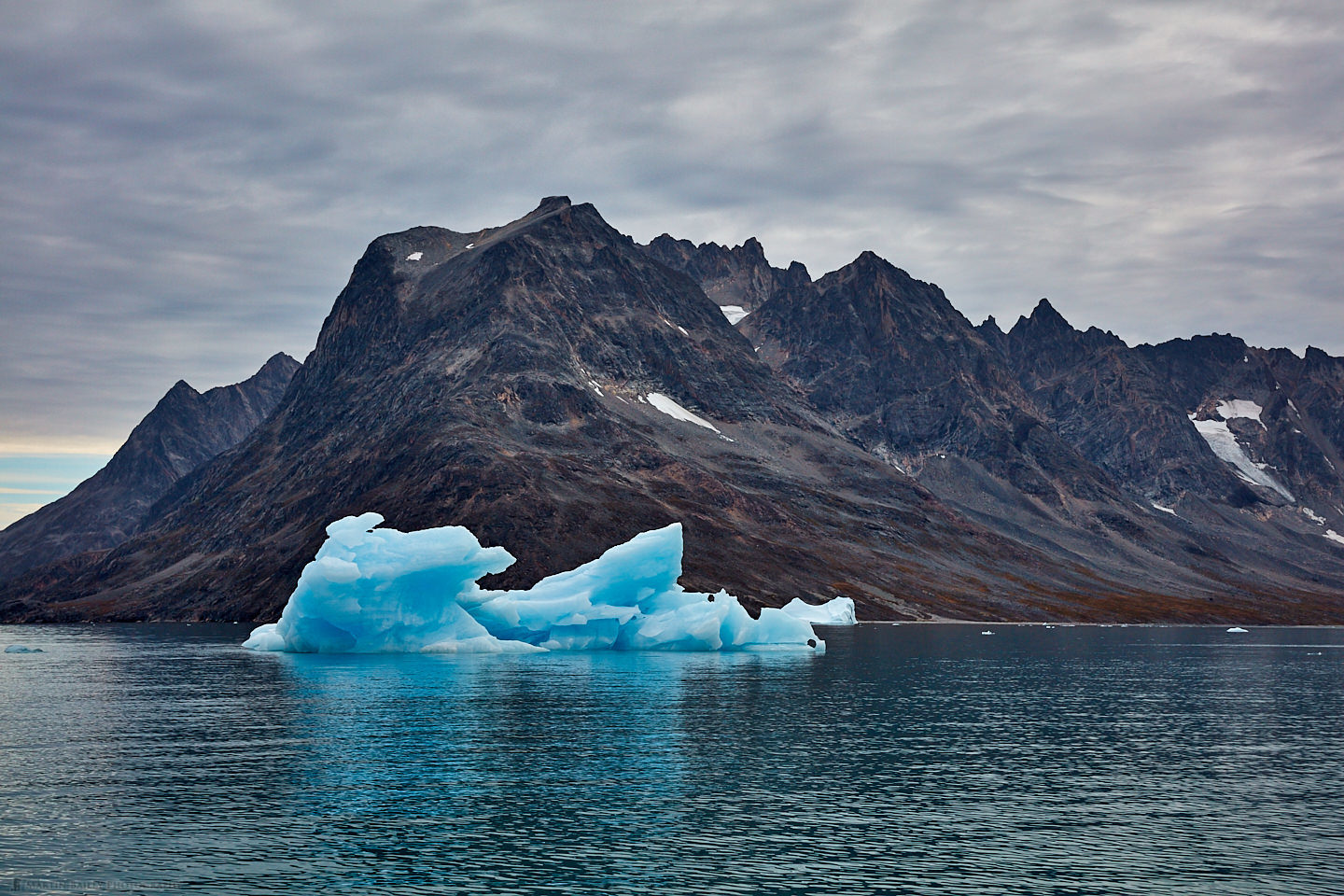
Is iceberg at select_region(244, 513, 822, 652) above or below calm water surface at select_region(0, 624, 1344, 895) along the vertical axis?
above

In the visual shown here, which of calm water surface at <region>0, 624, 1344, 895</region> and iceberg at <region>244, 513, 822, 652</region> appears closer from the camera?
calm water surface at <region>0, 624, 1344, 895</region>

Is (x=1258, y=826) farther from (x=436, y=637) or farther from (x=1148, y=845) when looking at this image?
(x=436, y=637)

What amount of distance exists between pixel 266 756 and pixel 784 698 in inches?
1550

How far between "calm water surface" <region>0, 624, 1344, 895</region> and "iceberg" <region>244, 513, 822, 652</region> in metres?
15.2

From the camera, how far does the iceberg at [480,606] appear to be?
106 m

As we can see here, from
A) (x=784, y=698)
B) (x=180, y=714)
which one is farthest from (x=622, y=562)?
(x=180, y=714)

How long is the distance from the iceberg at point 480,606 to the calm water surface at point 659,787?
1523 centimetres

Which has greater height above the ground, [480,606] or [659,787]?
[480,606]

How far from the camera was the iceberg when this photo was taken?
4154 inches

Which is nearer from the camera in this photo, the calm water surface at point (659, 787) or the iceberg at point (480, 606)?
the calm water surface at point (659, 787)

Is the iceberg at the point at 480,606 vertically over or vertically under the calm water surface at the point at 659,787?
over

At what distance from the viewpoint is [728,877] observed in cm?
3397

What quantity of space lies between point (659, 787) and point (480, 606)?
7877cm

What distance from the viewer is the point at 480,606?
4887 inches
